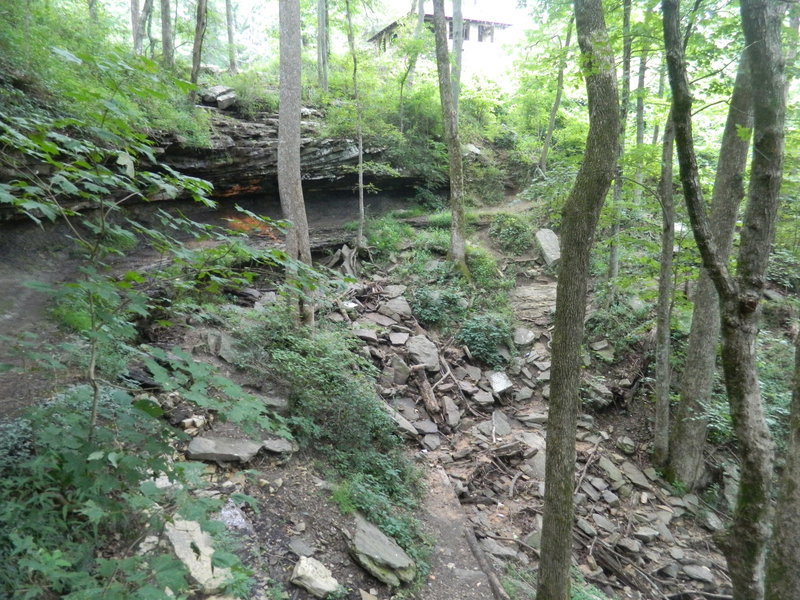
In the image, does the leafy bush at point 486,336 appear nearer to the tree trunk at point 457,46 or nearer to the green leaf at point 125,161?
the tree trunk at point 457,46

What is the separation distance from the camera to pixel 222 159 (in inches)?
460

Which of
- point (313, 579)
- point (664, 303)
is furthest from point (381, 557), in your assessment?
point (664, 303)

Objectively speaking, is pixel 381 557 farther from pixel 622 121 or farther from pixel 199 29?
pixel 199 29

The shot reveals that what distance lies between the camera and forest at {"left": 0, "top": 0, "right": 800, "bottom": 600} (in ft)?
8.91

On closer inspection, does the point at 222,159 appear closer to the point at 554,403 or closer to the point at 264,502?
the point at 264,502

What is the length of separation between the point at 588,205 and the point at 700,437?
6.63 meters

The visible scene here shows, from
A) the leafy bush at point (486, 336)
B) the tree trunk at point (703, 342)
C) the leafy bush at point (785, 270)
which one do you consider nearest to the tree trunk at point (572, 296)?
the tree trunk at point (703, 342)

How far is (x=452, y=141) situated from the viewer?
13195 mm

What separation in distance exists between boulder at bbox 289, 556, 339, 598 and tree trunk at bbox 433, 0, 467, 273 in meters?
9.96

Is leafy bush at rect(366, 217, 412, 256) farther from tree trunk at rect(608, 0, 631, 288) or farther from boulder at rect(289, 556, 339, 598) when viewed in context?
boulder at rect(289, 556, 339, 598)

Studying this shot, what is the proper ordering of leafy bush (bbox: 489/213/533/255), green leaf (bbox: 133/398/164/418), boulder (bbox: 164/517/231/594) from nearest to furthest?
green leaf (bbox: 133/398/164/418)
boulder (bbox: 164/517/231/594)
leafy bush (bbox: 489/213/533/255)

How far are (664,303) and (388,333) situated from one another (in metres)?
5.74

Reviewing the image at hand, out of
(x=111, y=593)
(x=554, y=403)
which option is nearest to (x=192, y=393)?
(x=111, y=593)

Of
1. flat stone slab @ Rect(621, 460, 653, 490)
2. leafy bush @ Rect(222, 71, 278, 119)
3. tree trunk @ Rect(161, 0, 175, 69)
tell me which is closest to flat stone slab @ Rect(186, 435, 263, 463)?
flat stone slab @ Rect(621, 460, 653, 490)
